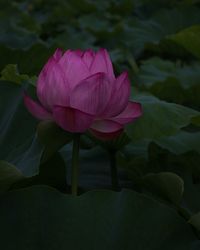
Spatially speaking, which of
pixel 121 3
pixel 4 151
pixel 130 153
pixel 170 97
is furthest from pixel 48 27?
pixel 4 151

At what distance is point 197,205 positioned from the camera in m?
1.07

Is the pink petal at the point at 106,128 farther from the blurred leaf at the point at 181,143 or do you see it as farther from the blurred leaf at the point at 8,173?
the blurred leaf at the point at 181,143

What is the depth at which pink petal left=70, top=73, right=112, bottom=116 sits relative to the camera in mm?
831

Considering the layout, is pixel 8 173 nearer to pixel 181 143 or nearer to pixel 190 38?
pixel 181 143

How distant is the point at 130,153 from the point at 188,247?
1.45 feet

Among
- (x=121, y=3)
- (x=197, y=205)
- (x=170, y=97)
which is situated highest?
(x=197, y=205)

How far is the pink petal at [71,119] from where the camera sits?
833mm

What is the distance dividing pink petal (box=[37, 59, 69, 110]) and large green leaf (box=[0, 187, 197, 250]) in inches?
4.5

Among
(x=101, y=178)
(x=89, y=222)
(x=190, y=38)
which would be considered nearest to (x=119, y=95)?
(x=89, y=222)

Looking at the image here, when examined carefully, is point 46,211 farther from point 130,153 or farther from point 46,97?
point 130,153

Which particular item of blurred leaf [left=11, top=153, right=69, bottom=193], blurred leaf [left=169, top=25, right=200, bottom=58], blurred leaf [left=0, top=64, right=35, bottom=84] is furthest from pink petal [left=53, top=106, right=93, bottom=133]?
blurred leaf [left=169, top=25, right=200, bottom=58]

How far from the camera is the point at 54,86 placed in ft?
2.76

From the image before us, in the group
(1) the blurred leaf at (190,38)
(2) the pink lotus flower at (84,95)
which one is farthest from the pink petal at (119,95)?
(1) the blurred leaf at (190,38)

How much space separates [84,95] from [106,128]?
6cm
